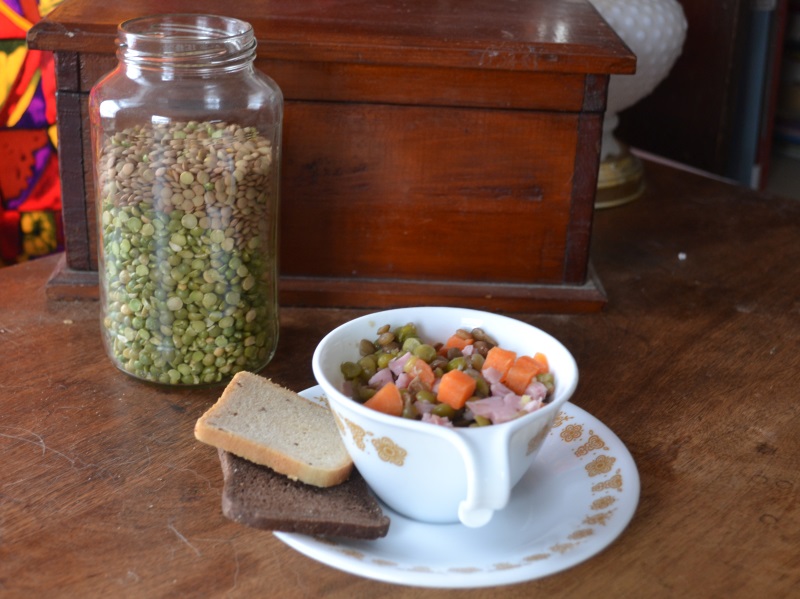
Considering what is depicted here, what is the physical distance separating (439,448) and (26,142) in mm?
1091

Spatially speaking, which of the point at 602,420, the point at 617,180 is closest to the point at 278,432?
the point at 602,420

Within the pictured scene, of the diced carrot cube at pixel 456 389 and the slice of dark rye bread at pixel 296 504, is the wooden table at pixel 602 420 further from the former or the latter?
the diced carrot cube at pixel 456 389

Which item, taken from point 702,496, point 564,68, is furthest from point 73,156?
point 702,496

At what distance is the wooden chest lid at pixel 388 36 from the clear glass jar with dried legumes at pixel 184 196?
96 millimetres

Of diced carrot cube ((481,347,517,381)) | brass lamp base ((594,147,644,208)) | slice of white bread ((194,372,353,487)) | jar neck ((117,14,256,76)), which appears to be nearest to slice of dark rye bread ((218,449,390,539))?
slice of white bread ((194,372,353,487))

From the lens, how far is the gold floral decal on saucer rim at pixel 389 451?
68 cm

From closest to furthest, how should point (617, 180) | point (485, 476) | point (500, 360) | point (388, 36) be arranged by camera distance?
point (485, 476) < point (500, 360) < point (388, 36) < point (617, 180)

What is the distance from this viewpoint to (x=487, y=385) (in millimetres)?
733

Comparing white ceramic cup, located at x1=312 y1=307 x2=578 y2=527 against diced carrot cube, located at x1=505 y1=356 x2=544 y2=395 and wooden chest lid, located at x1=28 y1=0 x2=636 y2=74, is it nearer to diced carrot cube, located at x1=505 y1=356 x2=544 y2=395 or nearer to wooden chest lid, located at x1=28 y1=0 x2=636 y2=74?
diced carrot cube, located at x1=505 y1=356 x2=544 y2=395

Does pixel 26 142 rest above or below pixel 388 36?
below

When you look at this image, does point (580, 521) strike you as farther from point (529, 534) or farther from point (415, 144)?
point (415, 144)

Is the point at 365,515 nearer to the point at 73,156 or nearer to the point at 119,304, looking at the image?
the point at 119,304

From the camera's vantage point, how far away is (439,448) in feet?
2.18

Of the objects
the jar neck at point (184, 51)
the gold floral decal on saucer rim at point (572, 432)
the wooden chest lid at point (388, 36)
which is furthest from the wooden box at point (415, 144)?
the gold floral decal on saucer rim at point (572, 432)
